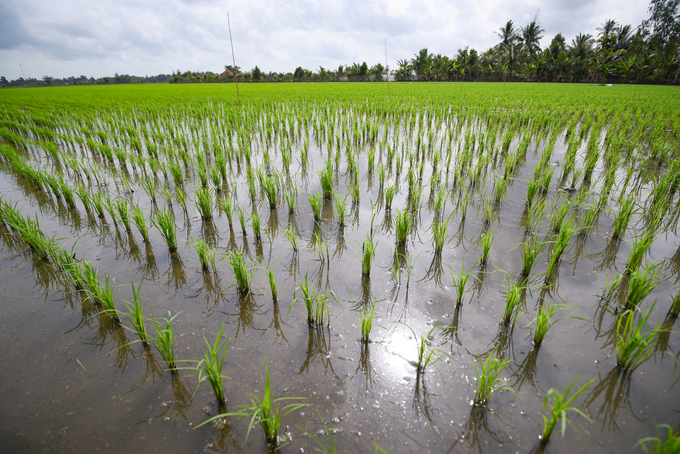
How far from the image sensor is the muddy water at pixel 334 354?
1.37m

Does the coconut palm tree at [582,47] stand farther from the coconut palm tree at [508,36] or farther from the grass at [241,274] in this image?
the grass at [241,274]

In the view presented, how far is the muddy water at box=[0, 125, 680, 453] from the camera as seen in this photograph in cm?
137

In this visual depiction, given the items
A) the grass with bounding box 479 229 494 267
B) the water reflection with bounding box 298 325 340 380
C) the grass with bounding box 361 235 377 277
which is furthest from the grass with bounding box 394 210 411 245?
the water reflection with bounding box 298 325 340 380

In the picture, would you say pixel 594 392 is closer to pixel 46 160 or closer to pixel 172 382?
pixel 172 382

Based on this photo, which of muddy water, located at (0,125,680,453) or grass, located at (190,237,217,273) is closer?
muddy water, located at (0,125,680,453)

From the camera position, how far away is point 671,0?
31.9 metres

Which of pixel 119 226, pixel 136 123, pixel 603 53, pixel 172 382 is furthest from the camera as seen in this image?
pixel 603 53

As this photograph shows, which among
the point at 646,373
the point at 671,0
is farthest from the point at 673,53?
the point at 646,373

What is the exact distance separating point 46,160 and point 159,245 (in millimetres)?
5223

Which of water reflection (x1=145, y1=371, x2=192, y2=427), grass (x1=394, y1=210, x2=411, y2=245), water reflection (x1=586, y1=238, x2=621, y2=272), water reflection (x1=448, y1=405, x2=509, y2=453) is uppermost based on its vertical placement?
grass (x1=394, y1=210, x2=411, y2=245)

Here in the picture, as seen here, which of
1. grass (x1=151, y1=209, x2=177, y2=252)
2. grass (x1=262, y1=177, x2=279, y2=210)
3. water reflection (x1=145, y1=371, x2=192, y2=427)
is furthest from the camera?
grass (x1=262, y1=177, x2=279, y2=210)

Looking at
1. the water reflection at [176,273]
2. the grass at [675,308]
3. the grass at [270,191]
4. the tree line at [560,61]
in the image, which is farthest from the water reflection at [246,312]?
the tree line at [560,61]

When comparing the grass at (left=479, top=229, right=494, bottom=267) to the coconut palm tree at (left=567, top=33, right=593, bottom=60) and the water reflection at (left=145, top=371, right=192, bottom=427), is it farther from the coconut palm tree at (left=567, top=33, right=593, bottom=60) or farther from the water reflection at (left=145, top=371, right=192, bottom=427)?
the coconut palm tree at (left=567, top=33, right=593, bottom=60)

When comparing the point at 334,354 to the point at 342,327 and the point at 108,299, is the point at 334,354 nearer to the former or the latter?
the point at 342,327
